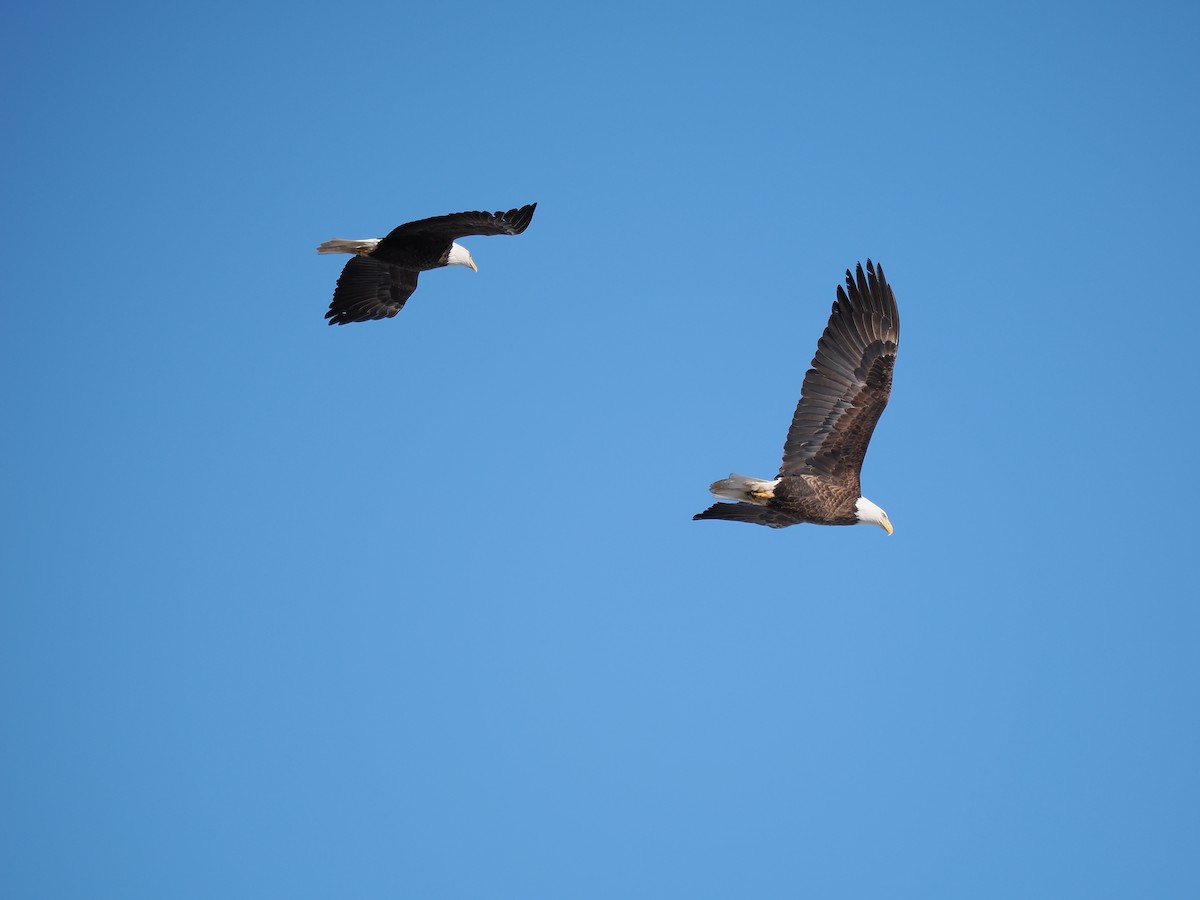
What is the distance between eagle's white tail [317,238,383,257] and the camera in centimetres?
1510

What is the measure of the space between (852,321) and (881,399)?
0.86 meters

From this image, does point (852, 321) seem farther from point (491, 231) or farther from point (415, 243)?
point (415, 243)

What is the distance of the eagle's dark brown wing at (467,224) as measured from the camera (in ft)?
43.2

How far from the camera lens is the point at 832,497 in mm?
13688

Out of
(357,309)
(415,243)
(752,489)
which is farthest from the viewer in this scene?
(357,309)

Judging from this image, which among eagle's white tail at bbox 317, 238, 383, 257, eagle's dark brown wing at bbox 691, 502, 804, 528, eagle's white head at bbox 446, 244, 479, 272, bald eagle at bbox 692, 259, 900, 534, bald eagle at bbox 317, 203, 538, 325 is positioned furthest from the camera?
eagle's white head at bbox 446, 244, 479, 272

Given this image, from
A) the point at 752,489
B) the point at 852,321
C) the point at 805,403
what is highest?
the point at 852,321

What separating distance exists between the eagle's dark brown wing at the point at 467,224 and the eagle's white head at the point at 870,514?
4258 mm

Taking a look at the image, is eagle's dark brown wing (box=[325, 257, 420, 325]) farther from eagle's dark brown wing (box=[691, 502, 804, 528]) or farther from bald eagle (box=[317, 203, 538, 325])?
eagle's dark brown wing (box=[691, 502, 804, 528])

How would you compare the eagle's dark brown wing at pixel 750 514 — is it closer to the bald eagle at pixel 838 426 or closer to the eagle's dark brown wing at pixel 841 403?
the bald eagle at pixel 838 426

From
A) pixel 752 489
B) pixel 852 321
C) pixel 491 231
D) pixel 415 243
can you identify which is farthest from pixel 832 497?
pixel 415 243

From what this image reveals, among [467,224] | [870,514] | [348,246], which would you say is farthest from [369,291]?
[870,514]

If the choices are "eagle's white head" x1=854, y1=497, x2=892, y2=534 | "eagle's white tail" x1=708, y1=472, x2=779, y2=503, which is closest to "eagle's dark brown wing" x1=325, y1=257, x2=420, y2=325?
"eagle's white tail" x1=708, y1=472, x2=779, y2=503

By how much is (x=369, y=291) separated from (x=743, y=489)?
5183mm
